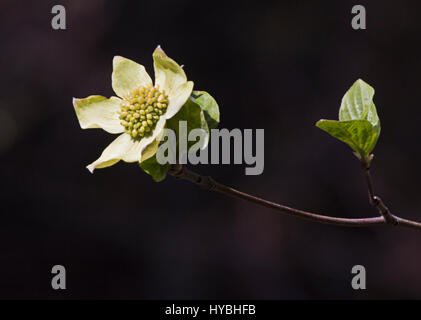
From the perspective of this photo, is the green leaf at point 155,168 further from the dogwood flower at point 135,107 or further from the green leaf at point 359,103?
the green leaf at point 359,103

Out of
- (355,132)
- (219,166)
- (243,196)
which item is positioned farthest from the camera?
(219,166)

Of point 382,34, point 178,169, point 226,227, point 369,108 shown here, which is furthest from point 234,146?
point 382,34

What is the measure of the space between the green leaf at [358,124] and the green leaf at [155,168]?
22 cm

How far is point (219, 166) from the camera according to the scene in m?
2.82

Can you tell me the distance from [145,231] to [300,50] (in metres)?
1.35

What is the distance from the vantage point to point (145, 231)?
2.75 m

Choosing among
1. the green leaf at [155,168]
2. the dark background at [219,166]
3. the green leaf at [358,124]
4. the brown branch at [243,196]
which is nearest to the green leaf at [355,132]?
the green leaf at [358,124]

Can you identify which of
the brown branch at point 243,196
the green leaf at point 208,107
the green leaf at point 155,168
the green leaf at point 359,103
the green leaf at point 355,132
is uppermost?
the green leaf at point 359,103

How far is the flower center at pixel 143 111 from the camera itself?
70 cm

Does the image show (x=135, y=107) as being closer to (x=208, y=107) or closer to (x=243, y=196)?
(x=208, y=107)

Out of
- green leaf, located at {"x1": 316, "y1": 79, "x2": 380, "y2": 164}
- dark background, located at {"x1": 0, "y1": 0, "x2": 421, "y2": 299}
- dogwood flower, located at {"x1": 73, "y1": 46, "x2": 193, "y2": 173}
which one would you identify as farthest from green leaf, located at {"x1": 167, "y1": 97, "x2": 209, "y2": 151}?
dark background, located at {"x1": 0, "y1": 0, "x2": 421, "y2": 299}

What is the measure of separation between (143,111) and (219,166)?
2.13m

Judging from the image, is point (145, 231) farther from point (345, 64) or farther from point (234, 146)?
point (234, 146)

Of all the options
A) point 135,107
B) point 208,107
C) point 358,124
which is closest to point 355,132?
point 358,124
